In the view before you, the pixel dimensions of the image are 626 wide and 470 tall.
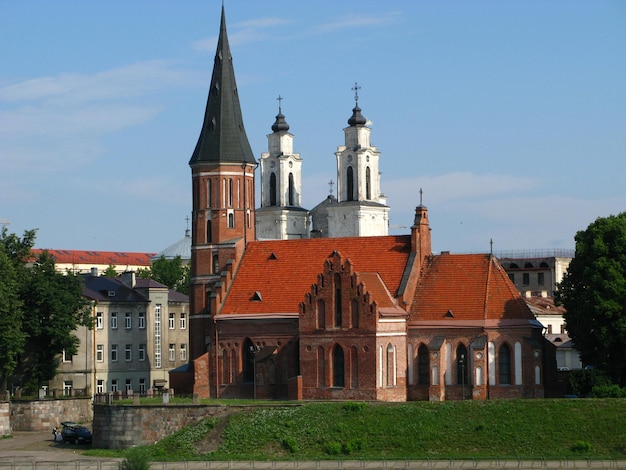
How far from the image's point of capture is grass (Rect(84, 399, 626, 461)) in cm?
6969

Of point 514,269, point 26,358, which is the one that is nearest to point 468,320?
point 26,358

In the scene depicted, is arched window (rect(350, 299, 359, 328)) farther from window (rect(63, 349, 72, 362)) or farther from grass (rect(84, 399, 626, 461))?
window (rect(63, 349, 72, 362))

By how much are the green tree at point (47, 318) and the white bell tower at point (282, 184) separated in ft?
187

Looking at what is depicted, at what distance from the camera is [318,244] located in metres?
89.7

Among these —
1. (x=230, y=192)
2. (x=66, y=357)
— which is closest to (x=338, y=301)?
(x=230, y=192)

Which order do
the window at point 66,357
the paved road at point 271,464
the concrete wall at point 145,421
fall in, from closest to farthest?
the paved road at point 271,464 → the concrete wall at point 145,421 → the window at point 66,357

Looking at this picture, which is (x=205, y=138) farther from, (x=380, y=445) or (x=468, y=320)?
(x=380, y=445)

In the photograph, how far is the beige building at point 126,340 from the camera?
99.2 metres

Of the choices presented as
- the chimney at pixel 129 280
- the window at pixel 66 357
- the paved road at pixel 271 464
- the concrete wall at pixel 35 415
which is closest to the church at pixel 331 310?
the concrete wall at pixel 35 415

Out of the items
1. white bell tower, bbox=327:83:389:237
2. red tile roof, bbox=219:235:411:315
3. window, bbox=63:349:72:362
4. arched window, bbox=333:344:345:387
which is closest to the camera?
arched window, bbox=333:344:345:387

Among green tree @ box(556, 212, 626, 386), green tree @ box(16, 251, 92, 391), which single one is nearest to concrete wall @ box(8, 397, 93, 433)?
green tree @ box(16, 251, 92, 391)

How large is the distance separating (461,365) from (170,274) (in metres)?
73.7

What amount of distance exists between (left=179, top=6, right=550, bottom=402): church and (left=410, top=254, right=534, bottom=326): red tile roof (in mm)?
83

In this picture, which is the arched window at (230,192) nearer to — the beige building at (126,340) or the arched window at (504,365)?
the beige building at (126,340)
